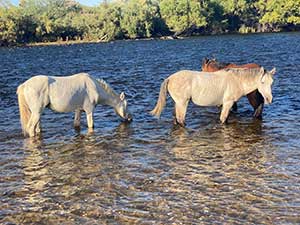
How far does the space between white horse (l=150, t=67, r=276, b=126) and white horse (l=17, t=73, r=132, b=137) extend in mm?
1888

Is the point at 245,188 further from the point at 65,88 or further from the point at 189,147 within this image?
the point at 65,88

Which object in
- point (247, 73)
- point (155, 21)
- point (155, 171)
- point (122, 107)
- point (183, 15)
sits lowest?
point (155, 21)

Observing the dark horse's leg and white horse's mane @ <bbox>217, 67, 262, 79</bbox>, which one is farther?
the dark horse's leg

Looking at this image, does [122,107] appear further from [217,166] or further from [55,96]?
[217,166]

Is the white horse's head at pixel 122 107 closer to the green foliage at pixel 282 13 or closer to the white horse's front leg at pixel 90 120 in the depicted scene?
the white horse's front leg at pixel 90 120

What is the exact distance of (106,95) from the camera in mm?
11594

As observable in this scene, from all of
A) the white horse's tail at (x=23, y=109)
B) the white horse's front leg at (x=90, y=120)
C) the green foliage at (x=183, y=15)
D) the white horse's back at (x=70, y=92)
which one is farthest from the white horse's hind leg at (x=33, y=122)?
the green foliage at (x=183, y=15)

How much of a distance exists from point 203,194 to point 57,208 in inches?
88.5

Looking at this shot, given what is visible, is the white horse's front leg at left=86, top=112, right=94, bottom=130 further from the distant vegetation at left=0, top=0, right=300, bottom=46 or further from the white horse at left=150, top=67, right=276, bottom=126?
the distant vegetation at left=0, top=0, right=300, bottom=46

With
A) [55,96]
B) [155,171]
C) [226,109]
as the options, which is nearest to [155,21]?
[226,109]

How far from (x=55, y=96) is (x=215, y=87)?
4.11 metres

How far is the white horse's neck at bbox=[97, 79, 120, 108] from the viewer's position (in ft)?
37.6

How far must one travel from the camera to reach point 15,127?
469 inches

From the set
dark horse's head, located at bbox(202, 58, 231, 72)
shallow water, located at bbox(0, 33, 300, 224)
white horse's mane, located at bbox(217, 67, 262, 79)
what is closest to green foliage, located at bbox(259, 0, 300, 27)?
dark horse's head, located at bbox(202, 58, 231, 72)
